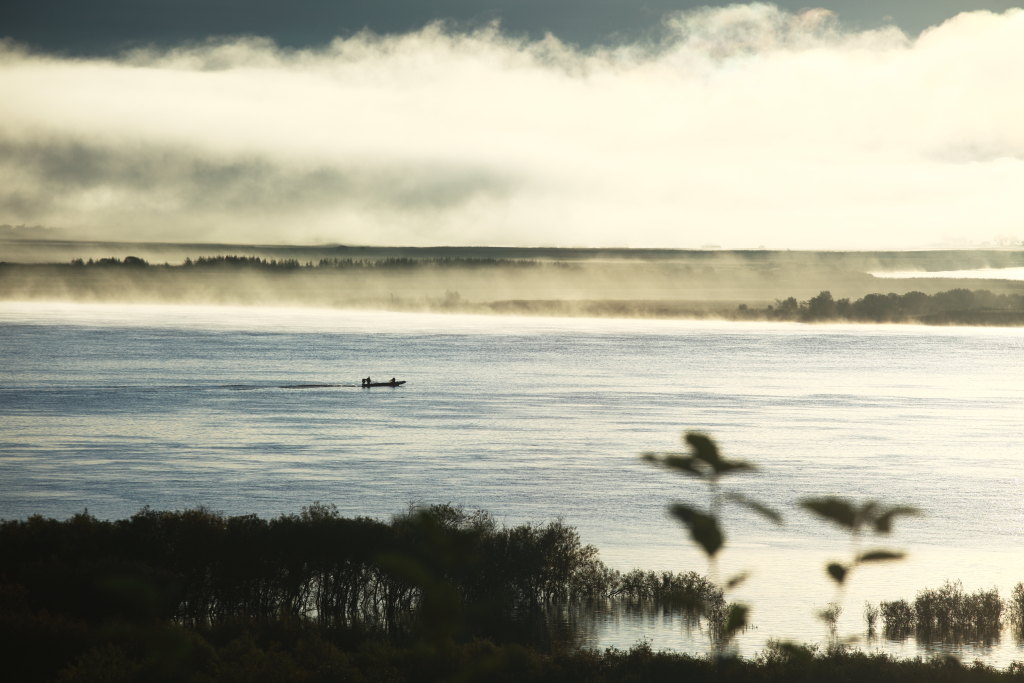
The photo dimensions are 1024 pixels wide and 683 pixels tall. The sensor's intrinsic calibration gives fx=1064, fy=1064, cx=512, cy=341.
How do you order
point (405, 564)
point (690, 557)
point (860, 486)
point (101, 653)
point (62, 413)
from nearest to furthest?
point (405, 564) → point (101, 653) → point (690, 557) → point (860, 486) → point (62, 413)

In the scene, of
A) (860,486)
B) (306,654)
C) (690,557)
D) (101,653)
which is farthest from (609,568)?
(860,486)

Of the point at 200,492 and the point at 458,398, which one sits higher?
the point at 458,398

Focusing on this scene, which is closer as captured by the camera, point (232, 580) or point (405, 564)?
point (405, 564)

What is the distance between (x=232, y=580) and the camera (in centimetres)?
5072

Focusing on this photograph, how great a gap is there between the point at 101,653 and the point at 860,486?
3691 inches

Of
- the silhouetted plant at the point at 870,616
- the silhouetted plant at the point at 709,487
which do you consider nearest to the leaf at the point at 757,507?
the silhouetted plant at the point at 709,487

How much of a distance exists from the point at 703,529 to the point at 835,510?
0.60 m

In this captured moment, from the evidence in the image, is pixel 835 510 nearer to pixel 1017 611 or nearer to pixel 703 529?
pixel 703 529

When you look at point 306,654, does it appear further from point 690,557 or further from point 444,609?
point 690,557

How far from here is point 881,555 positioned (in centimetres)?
492

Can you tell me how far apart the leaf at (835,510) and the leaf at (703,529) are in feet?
1.39

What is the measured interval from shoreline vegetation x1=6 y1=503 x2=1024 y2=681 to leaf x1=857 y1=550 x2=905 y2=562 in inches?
835

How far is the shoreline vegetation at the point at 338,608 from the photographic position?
1375 inches

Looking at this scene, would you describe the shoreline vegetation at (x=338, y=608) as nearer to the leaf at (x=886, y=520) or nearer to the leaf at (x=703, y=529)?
the leaf at (x=703, y=529)
